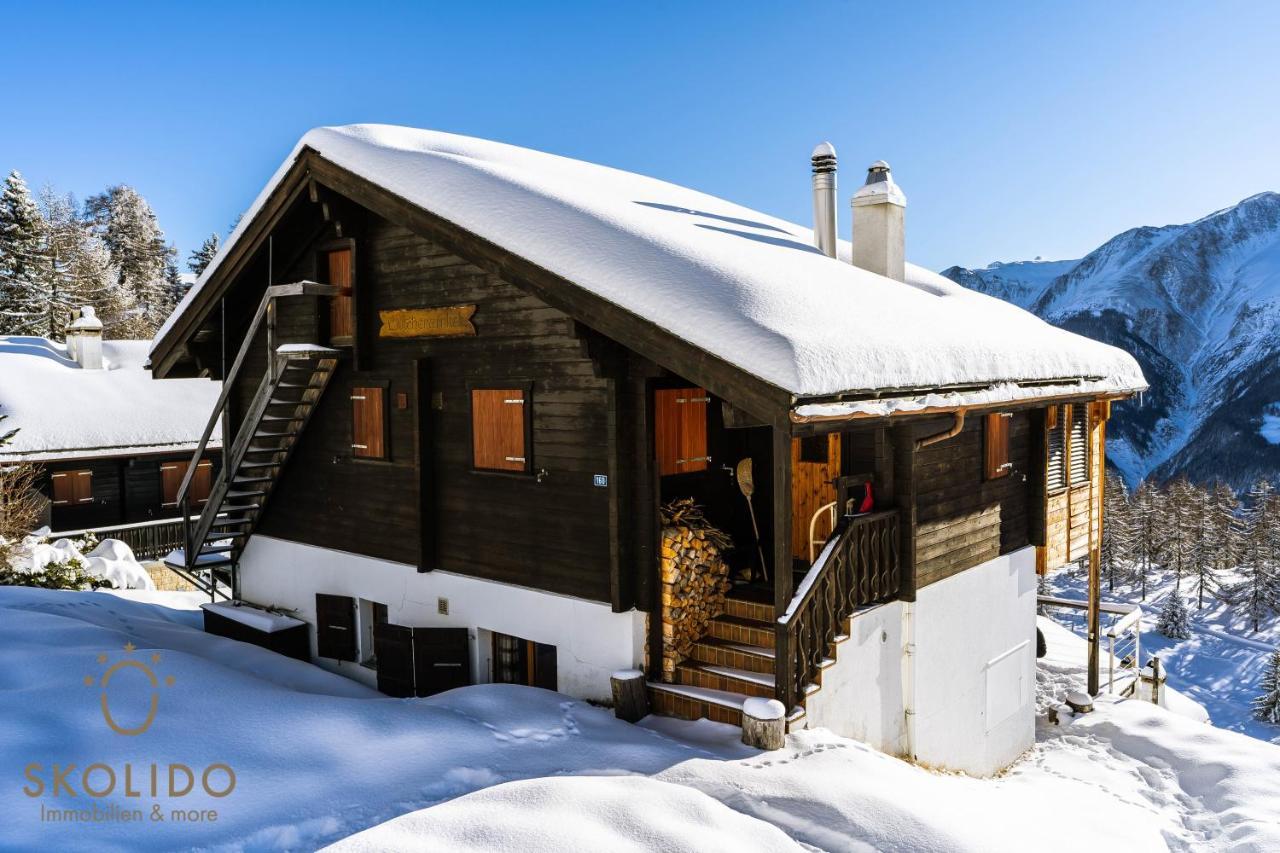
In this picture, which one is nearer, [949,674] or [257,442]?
[949,674]

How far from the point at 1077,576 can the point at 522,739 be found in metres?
77.6

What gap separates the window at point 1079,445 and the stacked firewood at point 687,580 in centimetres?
799

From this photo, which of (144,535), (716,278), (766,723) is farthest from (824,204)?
(144,535)

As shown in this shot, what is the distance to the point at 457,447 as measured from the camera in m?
11.4

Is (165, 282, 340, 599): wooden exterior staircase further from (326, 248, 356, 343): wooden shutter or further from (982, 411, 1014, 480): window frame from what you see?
(982, 411, 1014, 480): window frame

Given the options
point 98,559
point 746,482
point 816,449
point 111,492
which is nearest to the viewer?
point 746,482

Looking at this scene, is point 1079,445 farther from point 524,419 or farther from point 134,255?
point 134,255

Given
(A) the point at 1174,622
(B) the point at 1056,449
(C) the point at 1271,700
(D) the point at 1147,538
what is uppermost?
(B) the point at 1056,449

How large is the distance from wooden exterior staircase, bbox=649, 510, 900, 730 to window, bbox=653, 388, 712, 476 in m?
1.73

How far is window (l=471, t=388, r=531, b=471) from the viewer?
1055 cm

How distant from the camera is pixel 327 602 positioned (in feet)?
43.9

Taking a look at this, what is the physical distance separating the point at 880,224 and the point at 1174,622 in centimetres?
5705

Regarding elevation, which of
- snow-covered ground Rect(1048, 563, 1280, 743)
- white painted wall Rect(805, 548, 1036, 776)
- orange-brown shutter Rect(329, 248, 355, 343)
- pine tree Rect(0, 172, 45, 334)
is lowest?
snow-covered ground Rect(1048, 563, 1280, 743)

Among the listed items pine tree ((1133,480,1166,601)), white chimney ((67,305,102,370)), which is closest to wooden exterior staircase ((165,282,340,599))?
white chimney ((67,305,102,370))
